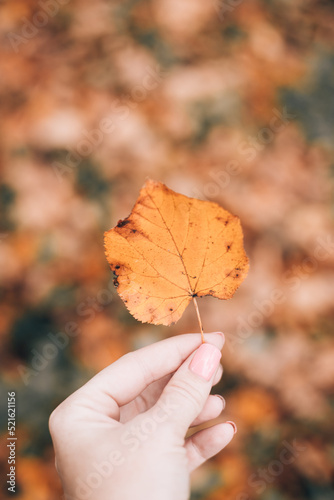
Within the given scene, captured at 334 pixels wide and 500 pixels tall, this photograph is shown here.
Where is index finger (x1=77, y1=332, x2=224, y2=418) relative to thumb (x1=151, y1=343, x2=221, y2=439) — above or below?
below

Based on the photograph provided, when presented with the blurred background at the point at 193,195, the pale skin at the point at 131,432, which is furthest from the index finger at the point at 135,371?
the blurred background at the point at 193,195

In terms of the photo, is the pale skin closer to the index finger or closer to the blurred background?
the index finger

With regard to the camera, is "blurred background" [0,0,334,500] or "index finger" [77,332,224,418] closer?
"index finger" [77,332,224,418]

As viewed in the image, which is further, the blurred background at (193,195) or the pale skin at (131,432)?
the blurred background at (193,195)

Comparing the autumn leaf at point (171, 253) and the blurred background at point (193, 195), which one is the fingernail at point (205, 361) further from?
the blurred background at point (193, 195)

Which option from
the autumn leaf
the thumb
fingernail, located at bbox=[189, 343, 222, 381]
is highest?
the autumn leaf

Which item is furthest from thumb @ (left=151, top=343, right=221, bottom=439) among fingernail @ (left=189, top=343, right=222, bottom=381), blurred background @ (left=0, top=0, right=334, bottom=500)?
blurred background @ (left=0, top=0, right=334, bottom=500)

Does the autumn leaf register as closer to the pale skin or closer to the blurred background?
the pale skin
